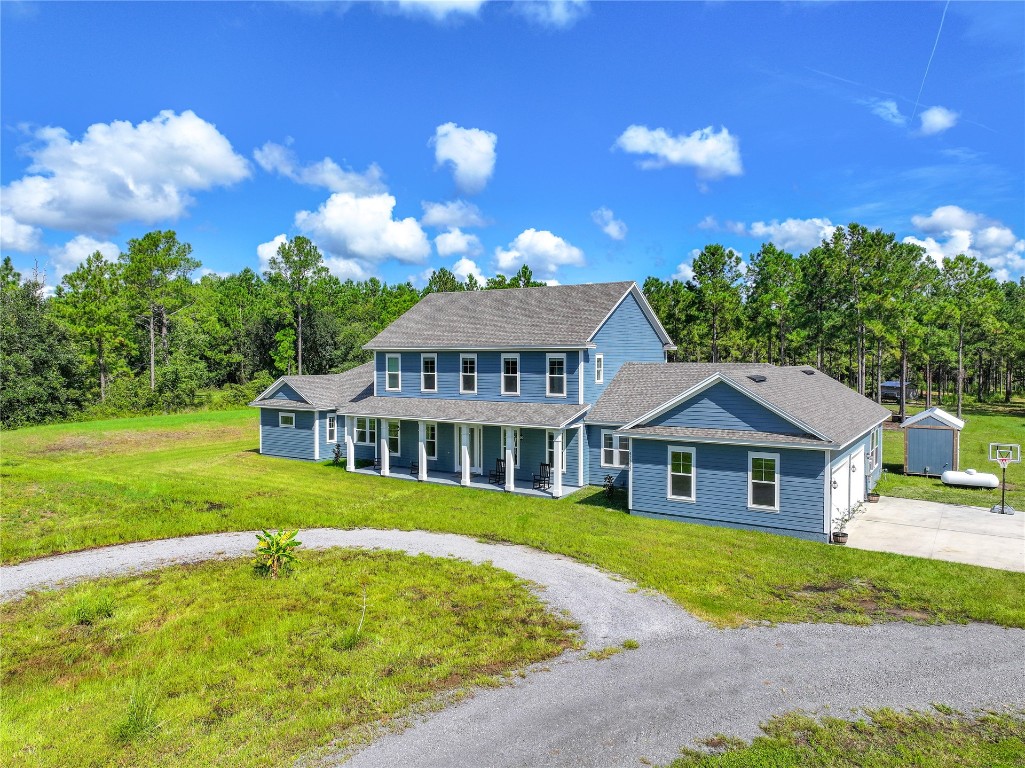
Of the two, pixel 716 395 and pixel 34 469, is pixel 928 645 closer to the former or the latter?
pixel 716 395

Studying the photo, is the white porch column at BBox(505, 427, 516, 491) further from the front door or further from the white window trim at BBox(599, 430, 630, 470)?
the white window trim at BBox(599, 430, 630, 470)

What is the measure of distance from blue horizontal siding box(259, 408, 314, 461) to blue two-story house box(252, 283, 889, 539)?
0.27ft

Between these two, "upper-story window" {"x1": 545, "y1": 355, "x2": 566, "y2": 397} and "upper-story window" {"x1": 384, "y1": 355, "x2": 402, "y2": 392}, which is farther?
"upper-story window" {"x1": 384, "y1": 355, "x2": 402, "y2": 392}

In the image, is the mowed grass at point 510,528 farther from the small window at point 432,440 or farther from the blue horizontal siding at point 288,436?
the small window at point 432,440

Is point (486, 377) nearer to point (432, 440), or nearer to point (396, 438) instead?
point (432, 440)

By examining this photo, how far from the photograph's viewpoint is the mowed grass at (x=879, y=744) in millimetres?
6627

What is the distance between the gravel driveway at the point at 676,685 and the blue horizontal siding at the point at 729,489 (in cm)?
A: 551

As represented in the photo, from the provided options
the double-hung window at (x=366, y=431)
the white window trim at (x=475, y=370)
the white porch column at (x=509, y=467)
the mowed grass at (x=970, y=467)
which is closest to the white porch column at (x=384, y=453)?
the double-hung window at (x=366, y=431)

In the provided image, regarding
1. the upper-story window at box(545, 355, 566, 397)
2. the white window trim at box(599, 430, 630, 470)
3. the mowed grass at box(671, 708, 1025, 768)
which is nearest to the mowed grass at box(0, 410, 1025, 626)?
the white window trim at box(599, 430, 630, 470)

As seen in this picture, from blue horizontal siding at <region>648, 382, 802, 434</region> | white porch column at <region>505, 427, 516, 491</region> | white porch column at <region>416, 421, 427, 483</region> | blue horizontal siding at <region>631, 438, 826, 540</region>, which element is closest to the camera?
blue horizontal siding at <region>631, 438, 826, 540</region>

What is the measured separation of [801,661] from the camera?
8.98 m

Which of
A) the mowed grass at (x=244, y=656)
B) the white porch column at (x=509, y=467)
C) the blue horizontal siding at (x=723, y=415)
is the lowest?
the mowed grass at (x=244, y=656)

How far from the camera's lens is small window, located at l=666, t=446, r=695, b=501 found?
17.3m

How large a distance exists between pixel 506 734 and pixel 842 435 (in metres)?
13.1
